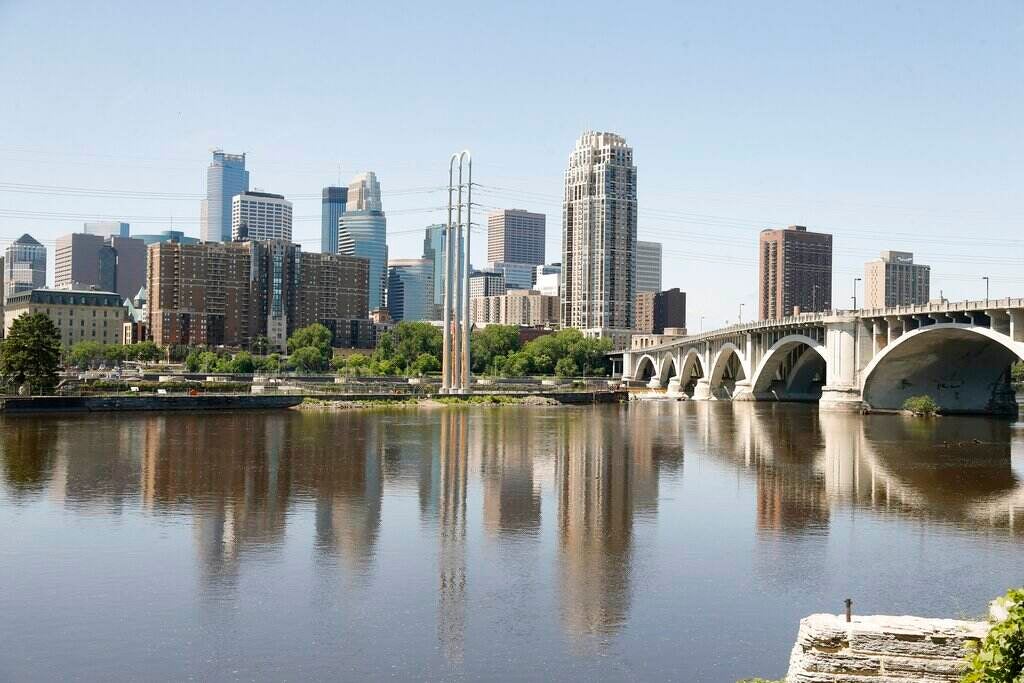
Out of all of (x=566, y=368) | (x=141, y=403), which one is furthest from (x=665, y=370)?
(x=141, y=403)

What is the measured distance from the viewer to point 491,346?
177 meters

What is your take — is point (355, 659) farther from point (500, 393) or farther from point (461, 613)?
point (500, 393)

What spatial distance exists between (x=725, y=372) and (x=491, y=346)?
157 ft

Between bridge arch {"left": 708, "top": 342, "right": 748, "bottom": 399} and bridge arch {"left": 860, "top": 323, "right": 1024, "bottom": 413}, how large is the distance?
34.0 m

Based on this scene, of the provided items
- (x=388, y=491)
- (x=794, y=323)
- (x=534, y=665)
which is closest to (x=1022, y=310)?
(x=794, y=323)

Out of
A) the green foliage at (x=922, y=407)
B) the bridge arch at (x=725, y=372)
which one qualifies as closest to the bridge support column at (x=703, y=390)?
the bridge arch at (x=725, y=372)

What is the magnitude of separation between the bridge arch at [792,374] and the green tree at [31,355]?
68.2m

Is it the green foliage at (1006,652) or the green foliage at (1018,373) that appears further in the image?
the green foliage at (1018,373)

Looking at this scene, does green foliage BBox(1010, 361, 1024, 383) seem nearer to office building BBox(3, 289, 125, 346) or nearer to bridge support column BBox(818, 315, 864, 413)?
bridge support column BBox(818, 315, 864, 413)

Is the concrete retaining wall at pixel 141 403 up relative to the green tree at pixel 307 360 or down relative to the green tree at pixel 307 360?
down

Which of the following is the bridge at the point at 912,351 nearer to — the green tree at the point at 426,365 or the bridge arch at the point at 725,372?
the bridge arch at the point at 725,372

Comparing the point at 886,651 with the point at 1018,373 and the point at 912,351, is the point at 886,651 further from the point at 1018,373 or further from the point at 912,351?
the point at 1018,373

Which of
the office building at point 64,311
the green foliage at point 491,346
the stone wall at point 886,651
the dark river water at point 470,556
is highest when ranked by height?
the office building at point 64,311

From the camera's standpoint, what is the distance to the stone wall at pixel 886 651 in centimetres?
1366
